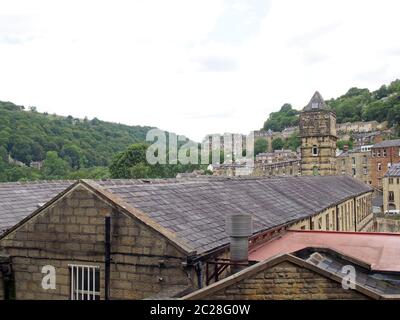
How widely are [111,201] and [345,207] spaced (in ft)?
83.8

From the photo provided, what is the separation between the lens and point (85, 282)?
1082cm

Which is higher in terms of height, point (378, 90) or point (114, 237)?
point (378, 90)

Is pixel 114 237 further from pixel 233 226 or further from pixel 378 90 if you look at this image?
pixel 378 90

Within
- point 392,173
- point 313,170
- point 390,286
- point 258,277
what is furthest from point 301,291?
point 392,173

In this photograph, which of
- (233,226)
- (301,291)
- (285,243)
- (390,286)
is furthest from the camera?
(285,243)

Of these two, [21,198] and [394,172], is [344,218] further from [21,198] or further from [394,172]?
[394,172]

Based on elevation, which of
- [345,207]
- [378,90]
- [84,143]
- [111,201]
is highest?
[378,90]

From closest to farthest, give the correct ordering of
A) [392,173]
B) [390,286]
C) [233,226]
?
1. [390,286]
2. [233,226]
3. [392,173]

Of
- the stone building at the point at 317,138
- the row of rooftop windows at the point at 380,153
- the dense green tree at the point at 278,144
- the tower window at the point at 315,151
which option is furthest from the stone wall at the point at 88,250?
the dense green tree at the point at 278,144

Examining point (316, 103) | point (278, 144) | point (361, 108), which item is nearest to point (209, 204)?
point (316, 103)

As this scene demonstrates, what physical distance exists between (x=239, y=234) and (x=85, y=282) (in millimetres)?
4178

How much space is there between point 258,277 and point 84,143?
94526 millimetres
